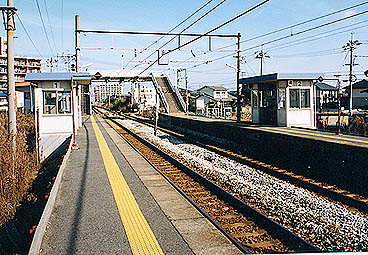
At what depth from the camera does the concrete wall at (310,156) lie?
9555mm

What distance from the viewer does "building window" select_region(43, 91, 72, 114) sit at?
663 inches

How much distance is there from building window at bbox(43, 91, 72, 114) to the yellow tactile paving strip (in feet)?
24.9

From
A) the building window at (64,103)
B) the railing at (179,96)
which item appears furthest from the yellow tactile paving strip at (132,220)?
the railing at (179,96)

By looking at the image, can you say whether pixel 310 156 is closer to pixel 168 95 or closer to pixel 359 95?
pixel 168 95

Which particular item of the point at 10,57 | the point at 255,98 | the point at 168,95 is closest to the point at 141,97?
the point at 168,95

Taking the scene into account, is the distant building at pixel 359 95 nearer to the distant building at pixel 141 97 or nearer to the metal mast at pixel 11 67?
the distant building at pixel 141 97

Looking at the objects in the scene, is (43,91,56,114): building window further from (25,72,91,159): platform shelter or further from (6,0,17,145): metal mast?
(6,0,17,145): metal mast

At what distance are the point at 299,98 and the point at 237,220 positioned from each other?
1072cm

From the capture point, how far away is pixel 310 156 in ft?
37.7

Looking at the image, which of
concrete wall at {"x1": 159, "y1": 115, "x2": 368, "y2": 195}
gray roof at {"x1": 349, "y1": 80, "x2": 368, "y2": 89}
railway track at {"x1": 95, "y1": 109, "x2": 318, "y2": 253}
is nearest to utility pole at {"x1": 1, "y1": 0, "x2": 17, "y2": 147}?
railway track at {"x1": 95, "y1": 109, "x2": 318, "y2": 253}

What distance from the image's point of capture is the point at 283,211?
7.29 m

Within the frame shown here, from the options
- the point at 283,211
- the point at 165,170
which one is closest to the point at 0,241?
the point at 283,211

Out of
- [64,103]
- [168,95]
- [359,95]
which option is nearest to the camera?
[64,103]

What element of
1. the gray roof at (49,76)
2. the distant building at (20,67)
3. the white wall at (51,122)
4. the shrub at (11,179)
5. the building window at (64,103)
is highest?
the distant building at (20,67)
